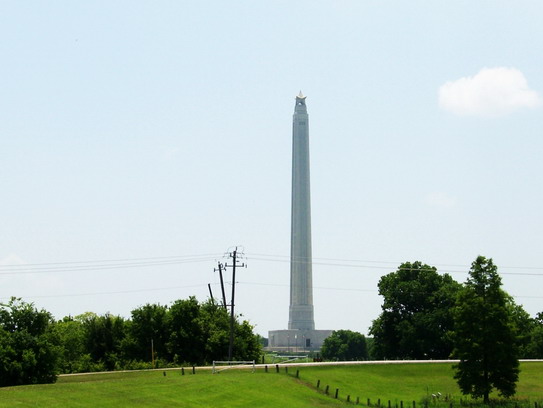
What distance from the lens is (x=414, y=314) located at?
4631 inches

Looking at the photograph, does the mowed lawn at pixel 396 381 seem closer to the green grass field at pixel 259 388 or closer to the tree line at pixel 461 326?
the green grass field at pixel 259 388

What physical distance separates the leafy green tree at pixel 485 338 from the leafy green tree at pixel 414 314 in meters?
41.7

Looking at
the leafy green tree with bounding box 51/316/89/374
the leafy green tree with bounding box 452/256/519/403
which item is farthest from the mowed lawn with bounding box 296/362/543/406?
the leafy green tree with bounding box 51/316/89/374

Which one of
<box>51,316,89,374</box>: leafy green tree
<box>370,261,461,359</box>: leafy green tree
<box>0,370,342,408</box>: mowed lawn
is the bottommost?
<box>0,370,342,408</box>: mowed lawn

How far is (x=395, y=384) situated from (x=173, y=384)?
27.2 meters

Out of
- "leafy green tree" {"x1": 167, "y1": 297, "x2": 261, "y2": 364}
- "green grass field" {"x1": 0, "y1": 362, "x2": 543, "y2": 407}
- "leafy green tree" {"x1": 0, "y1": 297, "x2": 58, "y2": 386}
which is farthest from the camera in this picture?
"leafy green tree" {"x1": 167, "y1": 297, "x2": 261, "y2": 364}

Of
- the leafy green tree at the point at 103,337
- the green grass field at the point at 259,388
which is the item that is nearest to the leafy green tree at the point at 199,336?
the leafy green tree at the point at 103,337

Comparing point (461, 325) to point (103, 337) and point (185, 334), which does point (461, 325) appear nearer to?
point (185, 334)

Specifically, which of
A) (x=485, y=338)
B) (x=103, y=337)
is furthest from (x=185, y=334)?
(x=485, y=338)

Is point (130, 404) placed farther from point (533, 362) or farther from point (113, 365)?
point (533, 362)

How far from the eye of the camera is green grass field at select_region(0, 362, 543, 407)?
173 ft

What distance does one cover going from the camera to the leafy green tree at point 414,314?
11350 centimetres

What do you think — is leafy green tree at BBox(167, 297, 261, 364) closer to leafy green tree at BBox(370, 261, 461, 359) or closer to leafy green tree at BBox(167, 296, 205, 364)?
leafy green tree at BBox(167, 296, 205, 364)

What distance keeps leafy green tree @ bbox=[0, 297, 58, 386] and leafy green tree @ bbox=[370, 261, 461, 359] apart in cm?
6152
